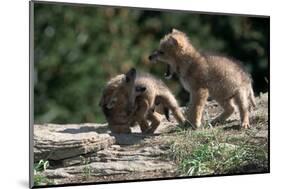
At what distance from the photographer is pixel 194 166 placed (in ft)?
13.2

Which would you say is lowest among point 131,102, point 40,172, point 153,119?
point 40,172

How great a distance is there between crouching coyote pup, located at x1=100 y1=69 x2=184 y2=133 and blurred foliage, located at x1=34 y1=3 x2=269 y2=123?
0.17ft

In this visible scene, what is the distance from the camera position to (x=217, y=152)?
4066 millimetres

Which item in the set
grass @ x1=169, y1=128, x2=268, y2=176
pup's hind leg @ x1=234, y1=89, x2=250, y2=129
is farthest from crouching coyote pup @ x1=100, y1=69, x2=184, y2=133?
pup's hind leg @ x1=234, y1=89, x2=250, y2=129

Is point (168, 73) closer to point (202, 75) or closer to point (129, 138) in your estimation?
point (202, 75)

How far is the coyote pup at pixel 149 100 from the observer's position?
3.84 metres

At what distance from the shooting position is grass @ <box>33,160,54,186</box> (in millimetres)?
3609

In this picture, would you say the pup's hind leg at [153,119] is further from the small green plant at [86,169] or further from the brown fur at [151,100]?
the small green plant at [86,169]

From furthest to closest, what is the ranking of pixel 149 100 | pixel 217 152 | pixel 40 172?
pixel 217 152 < pixel 149 100 < pixel 40 172

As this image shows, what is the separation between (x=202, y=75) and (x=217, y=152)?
0.51 meters

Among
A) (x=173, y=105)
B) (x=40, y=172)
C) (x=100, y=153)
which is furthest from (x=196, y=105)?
(x=40, y=172)

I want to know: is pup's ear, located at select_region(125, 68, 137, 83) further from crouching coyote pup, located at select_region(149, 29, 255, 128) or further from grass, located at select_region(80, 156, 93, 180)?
grass, located at select_region(80, 156, 93, 180)

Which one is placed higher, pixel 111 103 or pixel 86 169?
pixel 111 103
